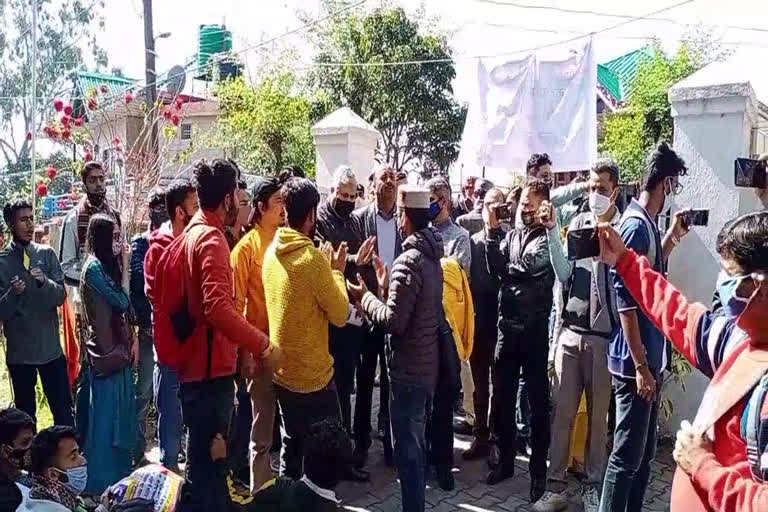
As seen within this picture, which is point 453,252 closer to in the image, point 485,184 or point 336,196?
point 336,196

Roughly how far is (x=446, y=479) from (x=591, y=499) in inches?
37.1

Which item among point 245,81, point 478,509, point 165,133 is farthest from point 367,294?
point 245,81

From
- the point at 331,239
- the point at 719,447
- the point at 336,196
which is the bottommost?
the point at 719,447

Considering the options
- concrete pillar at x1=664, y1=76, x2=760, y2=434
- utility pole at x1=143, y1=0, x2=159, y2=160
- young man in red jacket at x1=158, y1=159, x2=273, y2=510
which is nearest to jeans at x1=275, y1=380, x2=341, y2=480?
young man in red jacket at x1=158, y1=159, x2=273, y2=510

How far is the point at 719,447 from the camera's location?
5.82 feet

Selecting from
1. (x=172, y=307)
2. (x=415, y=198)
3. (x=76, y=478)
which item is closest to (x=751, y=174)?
(x=415, y=198)

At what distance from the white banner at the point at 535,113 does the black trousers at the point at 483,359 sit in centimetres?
219

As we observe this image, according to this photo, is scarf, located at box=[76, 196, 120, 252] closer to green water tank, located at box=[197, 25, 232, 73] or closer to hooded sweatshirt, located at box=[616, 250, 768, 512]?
hooded sweatshirt, located at box=[616, 250, 768, 512]

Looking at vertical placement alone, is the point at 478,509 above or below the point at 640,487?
below

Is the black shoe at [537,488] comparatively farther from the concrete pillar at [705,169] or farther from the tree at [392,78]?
the tree at [392,78]

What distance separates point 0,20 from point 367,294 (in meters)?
24.2

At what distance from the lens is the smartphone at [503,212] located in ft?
15.6

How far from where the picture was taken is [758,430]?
63.7 inches

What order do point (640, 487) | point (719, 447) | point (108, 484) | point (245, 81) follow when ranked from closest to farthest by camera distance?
point (719, 447) → point (640, 487) → point (108, 484) → point (245, 81)
